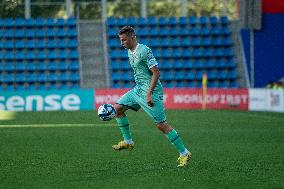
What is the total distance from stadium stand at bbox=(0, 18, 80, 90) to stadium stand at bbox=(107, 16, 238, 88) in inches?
71.8

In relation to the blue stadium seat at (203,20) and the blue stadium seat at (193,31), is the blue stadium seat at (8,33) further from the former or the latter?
the blue stadium seat at (203,20)

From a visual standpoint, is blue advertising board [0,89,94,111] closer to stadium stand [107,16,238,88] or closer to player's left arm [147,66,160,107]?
stadium stand [107,16,238,88]

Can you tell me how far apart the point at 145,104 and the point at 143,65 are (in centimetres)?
59

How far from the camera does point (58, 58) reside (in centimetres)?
3591

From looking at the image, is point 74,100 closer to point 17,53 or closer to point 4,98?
point 4,98

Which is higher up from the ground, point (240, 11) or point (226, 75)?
point (240, 11)

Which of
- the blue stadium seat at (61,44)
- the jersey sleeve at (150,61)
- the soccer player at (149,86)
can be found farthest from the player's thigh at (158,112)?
the blue stadium seat at (61,44)

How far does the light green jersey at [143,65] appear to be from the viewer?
1209 cm

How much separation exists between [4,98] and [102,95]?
12.2 ft

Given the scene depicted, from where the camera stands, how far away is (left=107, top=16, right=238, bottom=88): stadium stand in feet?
118

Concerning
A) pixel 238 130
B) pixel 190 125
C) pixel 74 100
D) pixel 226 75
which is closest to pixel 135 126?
pixel 190 125

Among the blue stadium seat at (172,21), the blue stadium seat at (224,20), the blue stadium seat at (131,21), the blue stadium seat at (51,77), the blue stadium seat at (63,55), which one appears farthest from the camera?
the blue stadium seat at (224,20)

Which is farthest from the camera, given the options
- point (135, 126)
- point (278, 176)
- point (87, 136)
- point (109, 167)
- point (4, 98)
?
point (4, 98)

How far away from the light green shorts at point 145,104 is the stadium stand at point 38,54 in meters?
22.3
